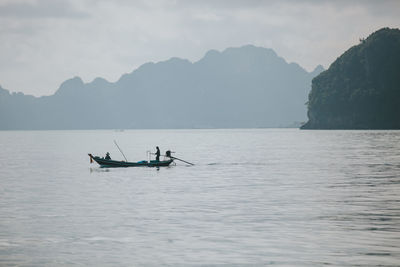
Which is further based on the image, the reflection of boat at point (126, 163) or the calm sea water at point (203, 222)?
the reflection of boat at point (126, 163)

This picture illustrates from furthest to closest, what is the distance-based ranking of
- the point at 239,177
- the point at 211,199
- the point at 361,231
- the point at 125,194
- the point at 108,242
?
the point at 239,177 < the point at 125,194 < the point at 211,199 < the point at 361,231 < the point at 108,242

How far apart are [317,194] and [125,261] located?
1933cm

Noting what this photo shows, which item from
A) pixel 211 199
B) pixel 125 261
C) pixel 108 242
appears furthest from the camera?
pixel 211 199

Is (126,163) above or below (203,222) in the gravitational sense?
above

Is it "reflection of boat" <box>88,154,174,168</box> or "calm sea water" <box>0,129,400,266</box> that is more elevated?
"reflection of boat" <box>88,154,174,168</box>

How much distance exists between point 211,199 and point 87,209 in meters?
7.70

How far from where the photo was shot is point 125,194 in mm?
35406

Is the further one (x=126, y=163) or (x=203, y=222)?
(x=126, y=163)

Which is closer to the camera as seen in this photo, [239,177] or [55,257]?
[55,257]

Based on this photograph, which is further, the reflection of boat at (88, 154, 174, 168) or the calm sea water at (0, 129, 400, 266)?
the reflection of boat at (88, 154, 174, 168)

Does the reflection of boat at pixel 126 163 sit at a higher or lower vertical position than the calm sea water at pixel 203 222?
higher

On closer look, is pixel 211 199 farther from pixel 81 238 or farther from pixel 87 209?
pixel 81 238

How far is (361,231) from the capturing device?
21.4 m

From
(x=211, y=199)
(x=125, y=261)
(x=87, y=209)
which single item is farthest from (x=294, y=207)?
(x=125, y=261)
